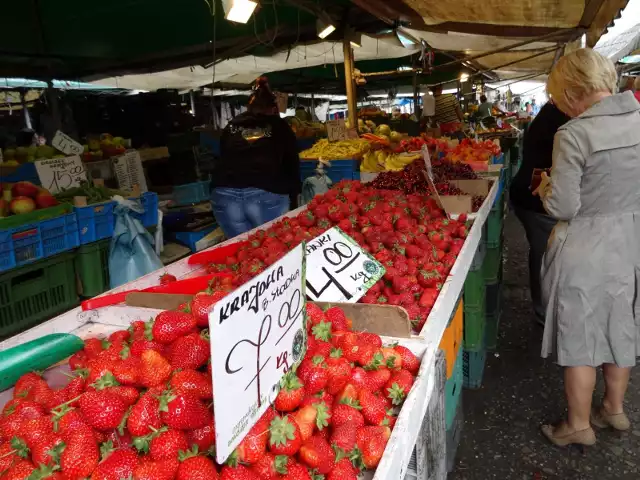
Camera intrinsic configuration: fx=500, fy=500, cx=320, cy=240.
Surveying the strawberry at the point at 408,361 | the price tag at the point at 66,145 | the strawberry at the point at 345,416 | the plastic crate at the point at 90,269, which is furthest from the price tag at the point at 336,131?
the strawberry at the point at 345,416

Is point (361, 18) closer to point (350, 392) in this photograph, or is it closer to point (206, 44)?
point (206, 44)

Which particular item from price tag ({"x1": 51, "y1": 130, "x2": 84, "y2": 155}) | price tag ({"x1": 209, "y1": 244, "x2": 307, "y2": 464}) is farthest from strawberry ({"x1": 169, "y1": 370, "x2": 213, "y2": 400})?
price tag ({"x1": 51, "y1": 130, "x2": 84, "y2": 155})

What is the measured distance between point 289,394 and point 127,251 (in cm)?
349

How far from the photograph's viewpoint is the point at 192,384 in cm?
110

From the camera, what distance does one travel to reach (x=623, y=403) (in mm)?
3240

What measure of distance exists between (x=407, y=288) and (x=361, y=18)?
5.64m

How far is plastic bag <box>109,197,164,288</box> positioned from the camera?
4.23 metres

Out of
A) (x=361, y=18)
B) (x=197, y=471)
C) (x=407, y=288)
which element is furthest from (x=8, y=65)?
(x=197, y=471)

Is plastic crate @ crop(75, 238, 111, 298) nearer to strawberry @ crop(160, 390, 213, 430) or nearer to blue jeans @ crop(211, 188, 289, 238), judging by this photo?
blue jeans @ crop(211, 188, 289, 238)

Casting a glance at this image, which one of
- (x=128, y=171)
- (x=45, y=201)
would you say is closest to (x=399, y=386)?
(x=45, y=201)

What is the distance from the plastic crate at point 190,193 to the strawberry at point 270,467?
5927 millimetres

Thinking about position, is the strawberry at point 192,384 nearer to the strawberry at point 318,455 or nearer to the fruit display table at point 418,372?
the strawberry at point 318,455

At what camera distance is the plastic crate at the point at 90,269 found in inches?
168

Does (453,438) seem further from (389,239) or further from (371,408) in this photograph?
(371,408)
